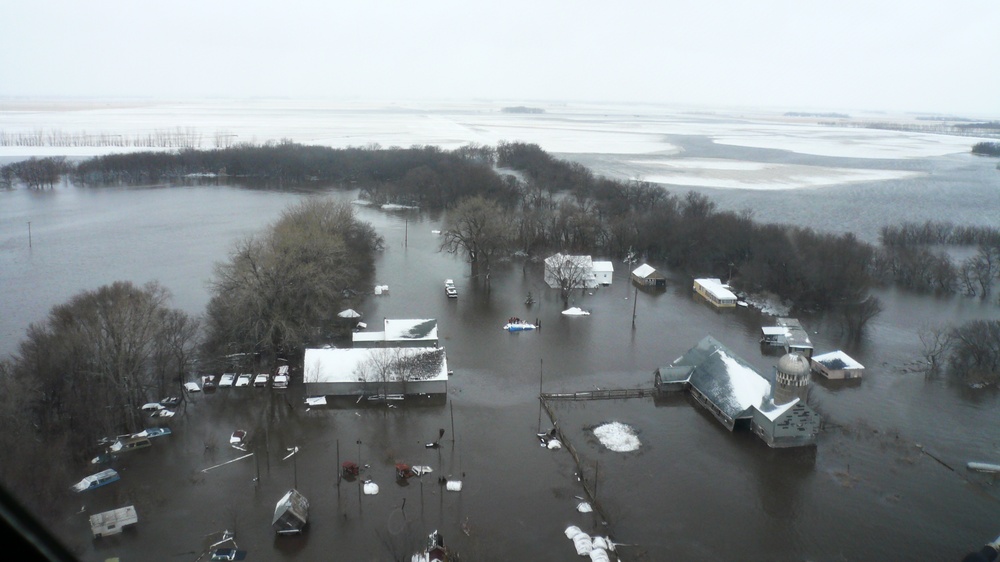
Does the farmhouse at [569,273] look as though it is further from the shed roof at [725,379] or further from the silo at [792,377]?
the silo at [792,377]

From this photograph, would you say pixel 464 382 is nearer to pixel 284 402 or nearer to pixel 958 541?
pixel 284 402

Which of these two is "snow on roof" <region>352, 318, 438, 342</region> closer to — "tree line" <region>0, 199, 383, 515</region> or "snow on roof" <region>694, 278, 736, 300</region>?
"tree line" <region>0, 199, 383, 515</region>

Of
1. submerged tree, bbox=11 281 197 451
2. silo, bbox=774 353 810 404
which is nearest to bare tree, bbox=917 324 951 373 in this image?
silo, bbox=774 353 810 404

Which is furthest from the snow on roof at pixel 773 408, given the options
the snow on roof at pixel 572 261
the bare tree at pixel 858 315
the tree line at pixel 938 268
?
the tree line at pixel 938 268

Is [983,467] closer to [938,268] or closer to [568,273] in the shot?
[568,273]

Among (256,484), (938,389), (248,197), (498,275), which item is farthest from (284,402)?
(248,197)

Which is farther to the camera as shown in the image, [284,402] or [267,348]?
[267,348]
